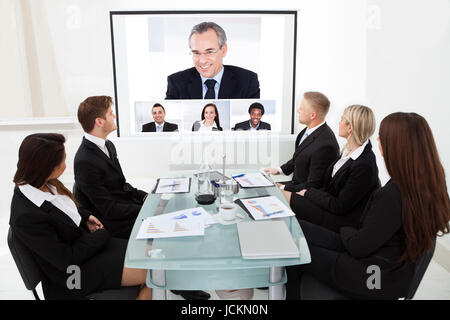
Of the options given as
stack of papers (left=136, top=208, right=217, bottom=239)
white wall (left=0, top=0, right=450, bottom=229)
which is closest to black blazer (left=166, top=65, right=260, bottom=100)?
white wall (left=0, top=0, right=450, bottom=229)

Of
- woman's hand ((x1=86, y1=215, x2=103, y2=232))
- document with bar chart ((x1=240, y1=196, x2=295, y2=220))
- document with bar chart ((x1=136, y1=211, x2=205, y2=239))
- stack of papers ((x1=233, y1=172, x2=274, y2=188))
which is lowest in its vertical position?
woman's hand ((x1=86, y1=215, x2=103, y2=232))

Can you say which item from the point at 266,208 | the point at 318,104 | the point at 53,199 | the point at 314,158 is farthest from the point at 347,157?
the point at 53,199

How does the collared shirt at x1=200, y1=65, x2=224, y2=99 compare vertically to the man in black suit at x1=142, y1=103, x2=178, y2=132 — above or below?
above

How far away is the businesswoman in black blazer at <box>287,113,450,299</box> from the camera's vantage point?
4.69ft

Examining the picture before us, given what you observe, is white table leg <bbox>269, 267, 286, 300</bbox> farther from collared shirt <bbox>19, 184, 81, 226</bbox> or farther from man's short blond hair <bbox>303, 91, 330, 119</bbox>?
man's short blond hair <bbox>303, 91, 330, 119</bbox>

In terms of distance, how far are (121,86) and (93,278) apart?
118 inches

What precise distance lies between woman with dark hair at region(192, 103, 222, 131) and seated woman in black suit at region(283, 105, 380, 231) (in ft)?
6.70

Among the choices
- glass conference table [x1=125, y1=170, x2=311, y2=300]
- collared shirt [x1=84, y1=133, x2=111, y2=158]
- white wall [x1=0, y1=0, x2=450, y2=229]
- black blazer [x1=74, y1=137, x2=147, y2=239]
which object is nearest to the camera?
glass conference table [x1=125, y1=170, x2=311, y2=300]

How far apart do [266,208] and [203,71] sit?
8.82 feet

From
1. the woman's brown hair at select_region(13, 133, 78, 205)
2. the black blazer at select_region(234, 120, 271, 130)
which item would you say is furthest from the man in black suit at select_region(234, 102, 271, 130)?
the woman's brown hair at select_region(13, 133, 78, 205)

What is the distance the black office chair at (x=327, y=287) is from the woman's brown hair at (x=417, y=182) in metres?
0.04

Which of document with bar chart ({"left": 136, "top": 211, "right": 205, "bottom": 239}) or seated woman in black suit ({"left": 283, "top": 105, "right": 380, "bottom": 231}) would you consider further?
seated woman in black suit ({"left": 283, "top": 105, "right": 380, "bottom": 231})

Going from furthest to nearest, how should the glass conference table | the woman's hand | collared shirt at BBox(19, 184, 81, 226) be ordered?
1. the woman's hand
2. collared shirt at BBox(19, 184, 81, 226)
3. the glass conference table

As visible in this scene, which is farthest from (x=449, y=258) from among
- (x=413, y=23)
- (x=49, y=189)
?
(x=49, y=189)
